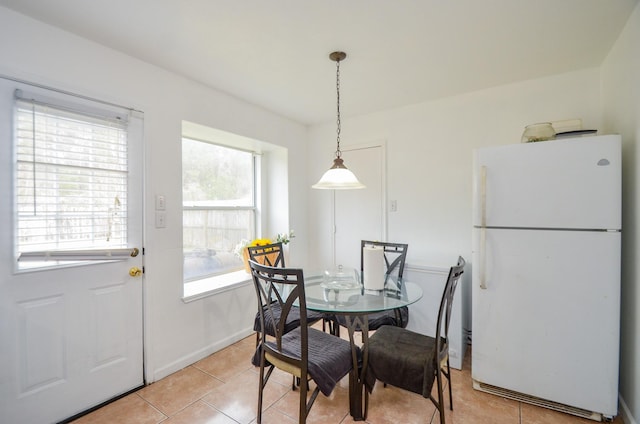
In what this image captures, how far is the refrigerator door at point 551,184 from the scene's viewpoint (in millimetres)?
1728

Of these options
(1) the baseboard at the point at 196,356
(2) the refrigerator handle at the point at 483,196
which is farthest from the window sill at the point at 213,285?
(2) the refrigerator handle at the point at 483,196

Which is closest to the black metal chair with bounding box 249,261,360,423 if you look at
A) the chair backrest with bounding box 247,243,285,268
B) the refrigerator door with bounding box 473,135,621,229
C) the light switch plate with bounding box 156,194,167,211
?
the chair backrest with bounding box 247,243,285,268

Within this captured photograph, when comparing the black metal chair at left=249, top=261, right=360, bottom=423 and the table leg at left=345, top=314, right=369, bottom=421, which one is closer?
the black metal chair at left=249, top=261, right=360, bottom=423

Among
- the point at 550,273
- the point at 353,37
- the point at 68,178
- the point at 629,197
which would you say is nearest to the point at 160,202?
the point at 68,178

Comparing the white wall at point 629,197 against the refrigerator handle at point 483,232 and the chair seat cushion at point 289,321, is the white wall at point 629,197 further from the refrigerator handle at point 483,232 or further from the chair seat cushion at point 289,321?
the chair seat cushion at point 289,321

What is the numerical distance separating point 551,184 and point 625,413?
1472 millimetres

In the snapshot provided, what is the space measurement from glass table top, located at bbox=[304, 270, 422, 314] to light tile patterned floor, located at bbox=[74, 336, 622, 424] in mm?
734

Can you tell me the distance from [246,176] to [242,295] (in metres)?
1.42

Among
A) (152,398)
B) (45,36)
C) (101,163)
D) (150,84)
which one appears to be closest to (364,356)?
(152,398)

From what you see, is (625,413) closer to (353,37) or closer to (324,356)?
(324,356)

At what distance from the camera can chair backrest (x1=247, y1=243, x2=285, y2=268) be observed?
8.41 ft

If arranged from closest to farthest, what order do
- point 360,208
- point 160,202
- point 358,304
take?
point 358,304, point 160,202, point 360,208

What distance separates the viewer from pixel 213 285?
278cm

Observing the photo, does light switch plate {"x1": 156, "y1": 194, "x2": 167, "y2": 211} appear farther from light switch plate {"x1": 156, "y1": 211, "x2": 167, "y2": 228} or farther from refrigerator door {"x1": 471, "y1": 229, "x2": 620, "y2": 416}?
refrigerator door {"x1": 471, "y1": 229, "x2": 620, "y2": 416}
